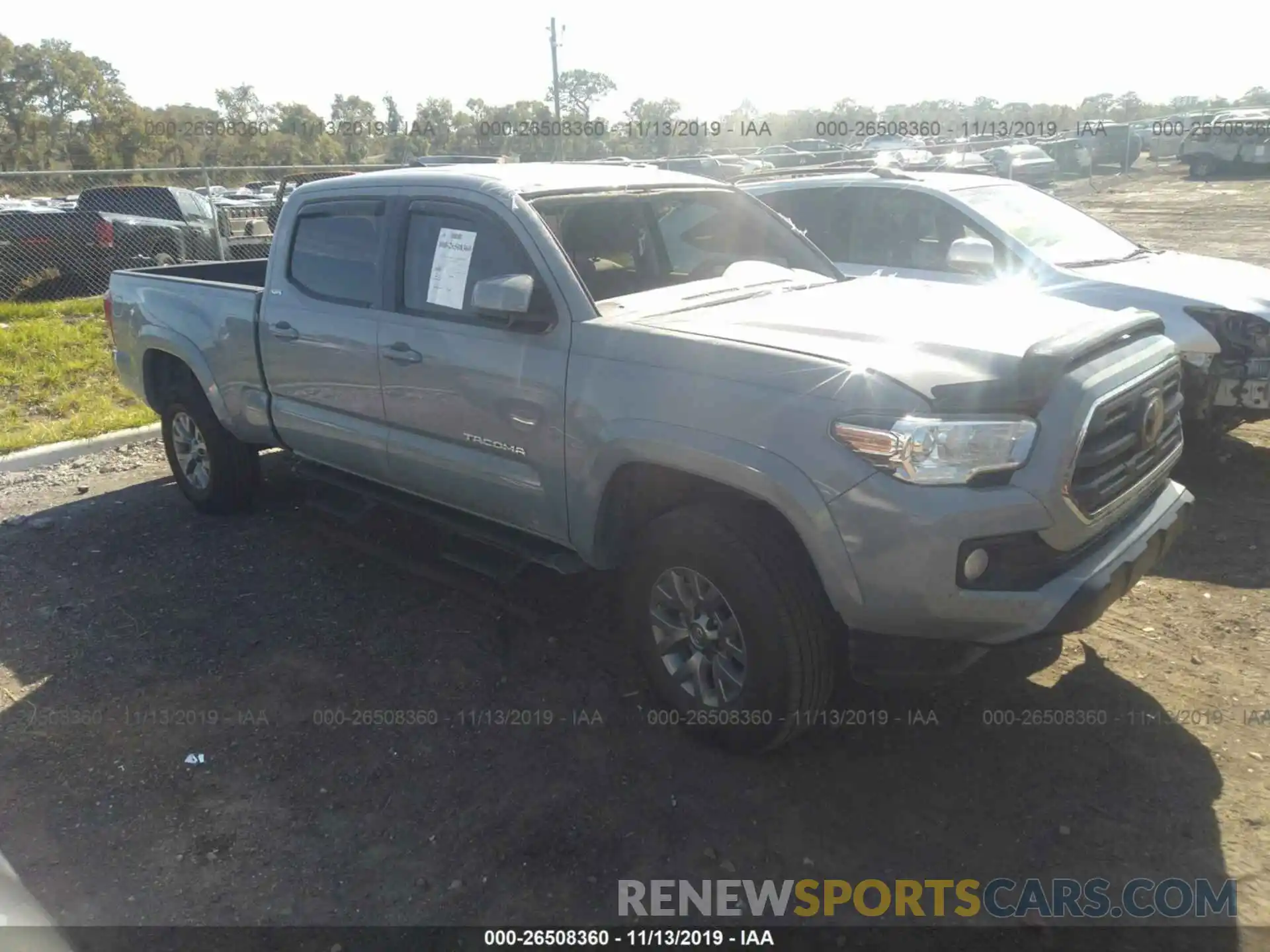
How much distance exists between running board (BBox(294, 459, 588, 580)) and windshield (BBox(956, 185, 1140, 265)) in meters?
4.10

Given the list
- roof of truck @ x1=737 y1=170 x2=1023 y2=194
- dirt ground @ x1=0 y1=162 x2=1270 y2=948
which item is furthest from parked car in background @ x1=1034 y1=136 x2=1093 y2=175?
dirt ground @ x1=0 y1=162 x2=1270 y2=948

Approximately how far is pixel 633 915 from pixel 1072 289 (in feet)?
15.8

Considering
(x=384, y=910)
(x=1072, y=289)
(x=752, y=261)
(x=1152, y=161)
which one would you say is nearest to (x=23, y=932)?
(x=384, y=910)

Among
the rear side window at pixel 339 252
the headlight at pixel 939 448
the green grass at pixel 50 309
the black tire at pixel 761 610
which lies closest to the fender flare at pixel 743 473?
the black tire at pixel 761 610

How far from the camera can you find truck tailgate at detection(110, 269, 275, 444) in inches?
211

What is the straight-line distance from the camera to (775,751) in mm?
3445

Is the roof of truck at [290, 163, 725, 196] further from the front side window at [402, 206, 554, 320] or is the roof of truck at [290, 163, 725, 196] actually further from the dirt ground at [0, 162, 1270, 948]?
the dirt ground at [0, 162, 1270, 948]

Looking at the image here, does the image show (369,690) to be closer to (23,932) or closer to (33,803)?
(33,803)

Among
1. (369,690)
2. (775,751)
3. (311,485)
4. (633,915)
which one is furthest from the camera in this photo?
(311,485)

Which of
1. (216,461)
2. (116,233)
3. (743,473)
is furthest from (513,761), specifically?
(116,233)

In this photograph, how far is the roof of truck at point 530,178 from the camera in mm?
4184

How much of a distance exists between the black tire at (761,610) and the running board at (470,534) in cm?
70

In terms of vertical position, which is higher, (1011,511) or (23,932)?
(1011,511)

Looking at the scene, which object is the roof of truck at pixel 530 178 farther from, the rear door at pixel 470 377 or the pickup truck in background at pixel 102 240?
the pickup truck in background at pixel 102 240
